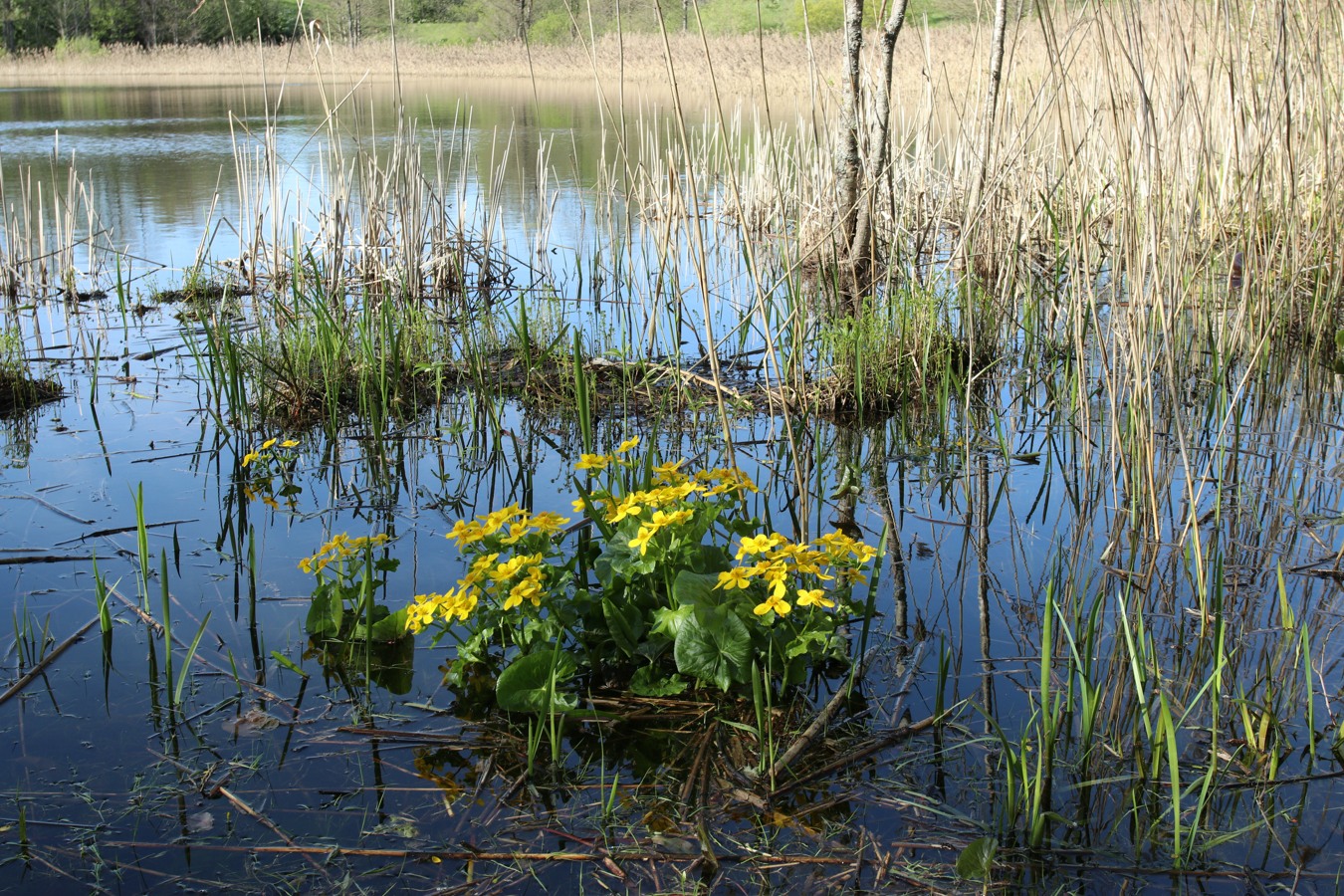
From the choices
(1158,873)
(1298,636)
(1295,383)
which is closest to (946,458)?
(1298,636)

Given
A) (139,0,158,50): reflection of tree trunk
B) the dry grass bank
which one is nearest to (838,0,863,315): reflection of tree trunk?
the dry grass bank

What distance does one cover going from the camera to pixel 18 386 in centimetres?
384

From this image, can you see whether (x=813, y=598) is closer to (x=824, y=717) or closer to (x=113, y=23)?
(x=824, y=717)

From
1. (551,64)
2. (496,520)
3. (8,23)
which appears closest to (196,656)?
(496,520)

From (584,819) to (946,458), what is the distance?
197cm

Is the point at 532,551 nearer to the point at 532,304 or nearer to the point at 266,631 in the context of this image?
the point at 266,631

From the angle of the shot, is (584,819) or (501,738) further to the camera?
(501,738)

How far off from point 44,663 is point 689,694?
1.26 m

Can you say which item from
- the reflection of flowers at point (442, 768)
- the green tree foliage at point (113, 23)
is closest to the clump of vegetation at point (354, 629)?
the reflection of flowers at point (442, 768)

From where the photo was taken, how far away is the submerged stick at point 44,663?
1948 millimetres

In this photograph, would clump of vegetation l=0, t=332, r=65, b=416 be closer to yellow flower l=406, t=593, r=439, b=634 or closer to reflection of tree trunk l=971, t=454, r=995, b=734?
yellow flower l=406, t=593, r=439, b=634

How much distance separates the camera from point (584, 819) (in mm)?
1609

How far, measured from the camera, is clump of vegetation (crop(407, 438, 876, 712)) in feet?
6.03

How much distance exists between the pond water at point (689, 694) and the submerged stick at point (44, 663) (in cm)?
3
